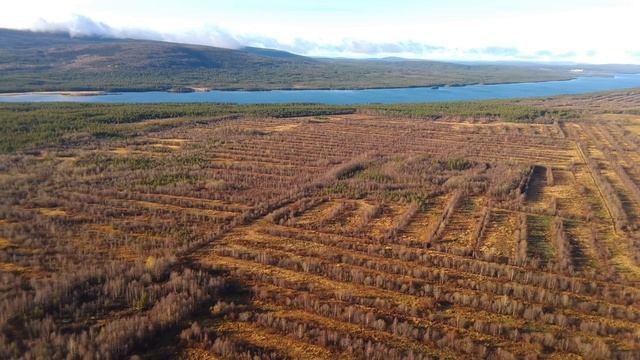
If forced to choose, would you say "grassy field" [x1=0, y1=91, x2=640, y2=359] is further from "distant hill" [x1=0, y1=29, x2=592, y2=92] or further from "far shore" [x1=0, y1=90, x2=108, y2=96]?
"distant hill" [x1=0, y1=29, x2=592, y2=92]

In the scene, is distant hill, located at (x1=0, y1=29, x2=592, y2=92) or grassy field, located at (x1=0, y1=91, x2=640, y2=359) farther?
distant hill, located at (x1=0, y1=29, x2=592, y2=92)

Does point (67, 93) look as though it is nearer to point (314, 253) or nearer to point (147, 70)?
point (147, 70)

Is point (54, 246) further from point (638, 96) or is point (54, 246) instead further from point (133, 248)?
point (638, 96)

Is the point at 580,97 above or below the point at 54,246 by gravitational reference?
above

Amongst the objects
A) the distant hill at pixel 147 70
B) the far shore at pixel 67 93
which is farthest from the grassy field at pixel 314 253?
the distant hill at pixel 147 70

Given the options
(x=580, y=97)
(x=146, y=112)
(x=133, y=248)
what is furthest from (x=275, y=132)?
(x=580, y=97)

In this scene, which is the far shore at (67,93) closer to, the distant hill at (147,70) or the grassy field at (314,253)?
the distant hill at (147,70)

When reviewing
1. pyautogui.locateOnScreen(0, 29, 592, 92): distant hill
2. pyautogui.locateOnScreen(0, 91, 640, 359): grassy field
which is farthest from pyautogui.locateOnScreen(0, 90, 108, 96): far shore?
pyautogui.locateOnScreen(0, 91, 640, 359): grassy field

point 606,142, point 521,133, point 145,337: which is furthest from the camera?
point 521,133
